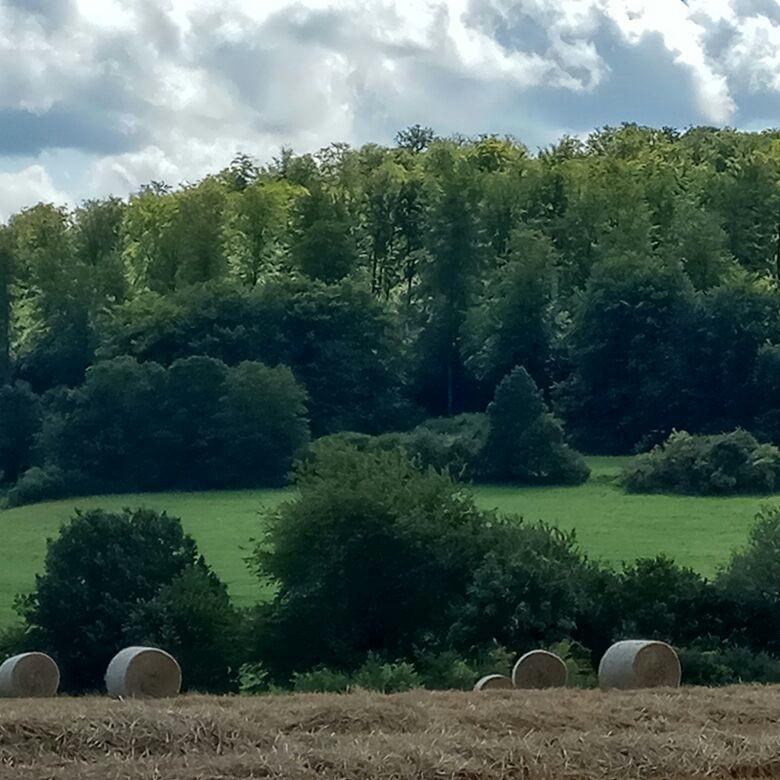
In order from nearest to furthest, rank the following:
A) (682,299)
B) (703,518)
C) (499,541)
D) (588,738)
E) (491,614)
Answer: (588,738), (491,614), (499,541), (703,518), (682,299)

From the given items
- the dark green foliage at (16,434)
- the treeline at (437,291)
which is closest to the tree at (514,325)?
the treeline at (437,291)

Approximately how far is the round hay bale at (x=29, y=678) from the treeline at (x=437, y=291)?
56.5 metres

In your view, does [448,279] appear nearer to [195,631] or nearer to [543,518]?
[543,518]

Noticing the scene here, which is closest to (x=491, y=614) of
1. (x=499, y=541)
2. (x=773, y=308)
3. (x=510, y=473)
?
(x=499, y=541)

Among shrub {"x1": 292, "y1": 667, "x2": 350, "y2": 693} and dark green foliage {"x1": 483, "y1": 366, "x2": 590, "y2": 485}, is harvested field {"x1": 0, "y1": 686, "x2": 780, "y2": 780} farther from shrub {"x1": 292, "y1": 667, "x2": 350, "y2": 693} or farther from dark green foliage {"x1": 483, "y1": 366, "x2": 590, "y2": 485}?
dark green foliage {"x1": 483, "y1": 366, "x2": 590, "y2": 485}

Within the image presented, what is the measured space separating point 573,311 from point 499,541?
49.7 m

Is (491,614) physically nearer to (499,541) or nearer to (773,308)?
(499,541)

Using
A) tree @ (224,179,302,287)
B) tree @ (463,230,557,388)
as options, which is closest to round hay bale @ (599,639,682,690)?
tree @ (463,230,557,388)

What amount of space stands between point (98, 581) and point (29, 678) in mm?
16920

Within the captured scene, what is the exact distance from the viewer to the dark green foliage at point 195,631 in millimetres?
34656

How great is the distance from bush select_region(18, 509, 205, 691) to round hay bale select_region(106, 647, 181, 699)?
14557 mm

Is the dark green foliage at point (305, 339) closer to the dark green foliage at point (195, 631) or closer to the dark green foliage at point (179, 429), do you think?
the dark green foliage at point (179, 429)

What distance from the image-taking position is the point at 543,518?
62594 mm

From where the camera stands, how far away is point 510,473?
75.7 meters
